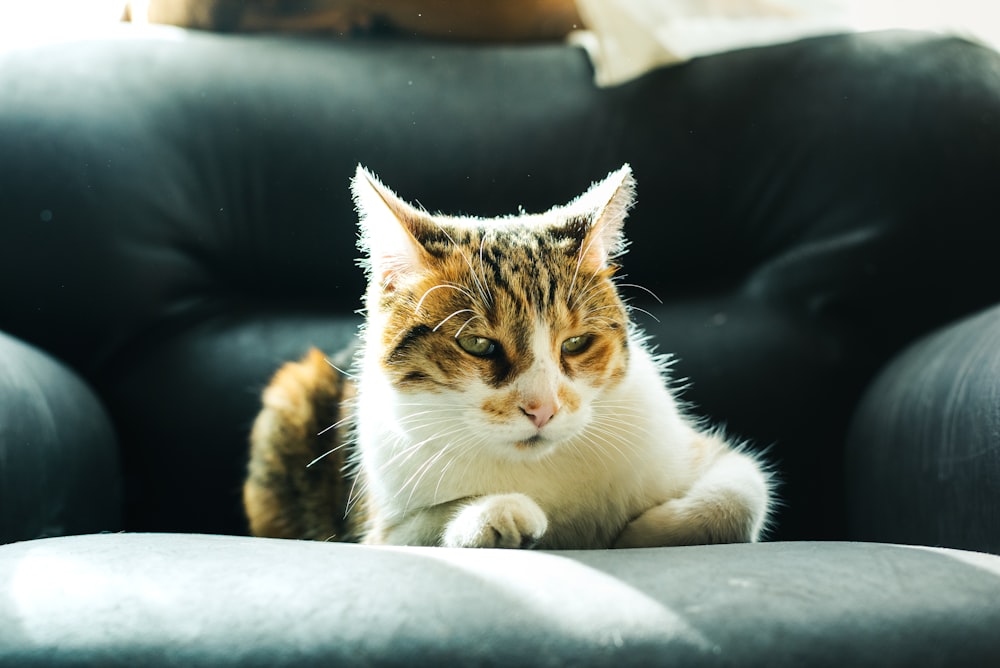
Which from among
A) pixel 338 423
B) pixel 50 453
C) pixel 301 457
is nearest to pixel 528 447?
pixel 338 423

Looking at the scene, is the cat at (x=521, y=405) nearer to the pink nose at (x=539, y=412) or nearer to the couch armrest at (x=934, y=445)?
the pink nose at (x=539, y=412)

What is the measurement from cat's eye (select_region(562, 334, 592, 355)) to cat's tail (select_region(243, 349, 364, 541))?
0.38 m

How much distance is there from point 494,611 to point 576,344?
361mm

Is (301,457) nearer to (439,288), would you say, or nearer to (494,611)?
(439,288)

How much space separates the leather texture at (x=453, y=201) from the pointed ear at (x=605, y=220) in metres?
0.29

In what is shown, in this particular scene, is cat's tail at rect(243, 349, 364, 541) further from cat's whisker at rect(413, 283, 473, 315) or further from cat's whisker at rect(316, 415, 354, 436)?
cat's whisker at rect(413, 283, 473, 315)

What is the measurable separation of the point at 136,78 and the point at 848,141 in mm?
1096

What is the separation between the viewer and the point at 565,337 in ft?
2.95

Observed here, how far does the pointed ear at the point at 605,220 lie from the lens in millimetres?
947

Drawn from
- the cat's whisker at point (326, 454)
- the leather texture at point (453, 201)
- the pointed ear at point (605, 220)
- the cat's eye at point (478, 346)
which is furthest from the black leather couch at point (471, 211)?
the cat's eye at point (478, 346)

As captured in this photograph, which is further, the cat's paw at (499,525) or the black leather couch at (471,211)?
the black leather couch at (471,211)

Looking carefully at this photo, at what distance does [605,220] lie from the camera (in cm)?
96

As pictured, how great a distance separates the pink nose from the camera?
2.68 ft

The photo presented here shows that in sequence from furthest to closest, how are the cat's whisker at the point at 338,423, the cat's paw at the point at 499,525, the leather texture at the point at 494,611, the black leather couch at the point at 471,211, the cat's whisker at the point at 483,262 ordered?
the black leather couch at the point at 471,211
the cat's whisker at the point at 338,423
the cat's whisker at the point at 483,262
the cat's paw at the point at 499,525
the leather texture at the point at 494,611
